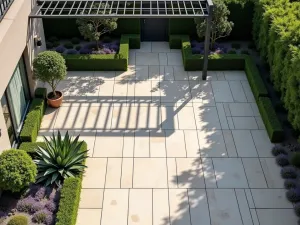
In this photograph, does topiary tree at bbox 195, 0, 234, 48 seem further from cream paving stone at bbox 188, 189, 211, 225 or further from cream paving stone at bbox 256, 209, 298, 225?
cream paving stone at bbox 256, 209, 298, 225

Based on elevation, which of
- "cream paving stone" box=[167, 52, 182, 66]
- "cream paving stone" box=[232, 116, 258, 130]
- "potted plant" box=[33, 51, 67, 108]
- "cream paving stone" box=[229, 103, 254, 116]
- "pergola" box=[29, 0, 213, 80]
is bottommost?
"cream paving stone" box=[232, 116, 258, 130]

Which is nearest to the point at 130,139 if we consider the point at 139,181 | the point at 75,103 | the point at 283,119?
the point at 139,181

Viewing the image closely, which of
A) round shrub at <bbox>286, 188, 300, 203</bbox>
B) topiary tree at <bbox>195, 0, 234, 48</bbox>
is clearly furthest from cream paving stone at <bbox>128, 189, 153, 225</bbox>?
topiary tree at <bbox>195, 0, 234, 48</bbox>

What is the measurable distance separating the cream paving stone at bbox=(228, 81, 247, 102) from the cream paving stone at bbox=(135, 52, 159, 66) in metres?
3.18

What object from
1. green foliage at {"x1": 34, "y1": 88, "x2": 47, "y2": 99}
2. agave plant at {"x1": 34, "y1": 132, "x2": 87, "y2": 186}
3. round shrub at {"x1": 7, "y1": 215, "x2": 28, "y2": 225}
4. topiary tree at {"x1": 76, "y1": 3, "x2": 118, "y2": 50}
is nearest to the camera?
round shrub at {"x1": 7, "y1": 215, "x2": 28, "y2": 225}

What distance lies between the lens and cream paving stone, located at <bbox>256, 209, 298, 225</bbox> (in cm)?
1053

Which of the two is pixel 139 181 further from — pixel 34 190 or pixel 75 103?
pixel 75 103

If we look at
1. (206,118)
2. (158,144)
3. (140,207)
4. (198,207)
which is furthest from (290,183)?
(140,207)

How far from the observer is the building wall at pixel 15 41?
35.9ft

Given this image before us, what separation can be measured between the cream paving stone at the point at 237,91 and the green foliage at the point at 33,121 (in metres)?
6.62

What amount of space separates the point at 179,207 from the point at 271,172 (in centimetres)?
296

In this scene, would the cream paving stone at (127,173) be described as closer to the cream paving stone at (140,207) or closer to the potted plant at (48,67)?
the cream paving stone at (140,207)

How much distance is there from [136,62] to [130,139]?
4.86 metres

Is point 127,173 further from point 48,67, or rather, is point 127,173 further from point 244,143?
point 48,67
